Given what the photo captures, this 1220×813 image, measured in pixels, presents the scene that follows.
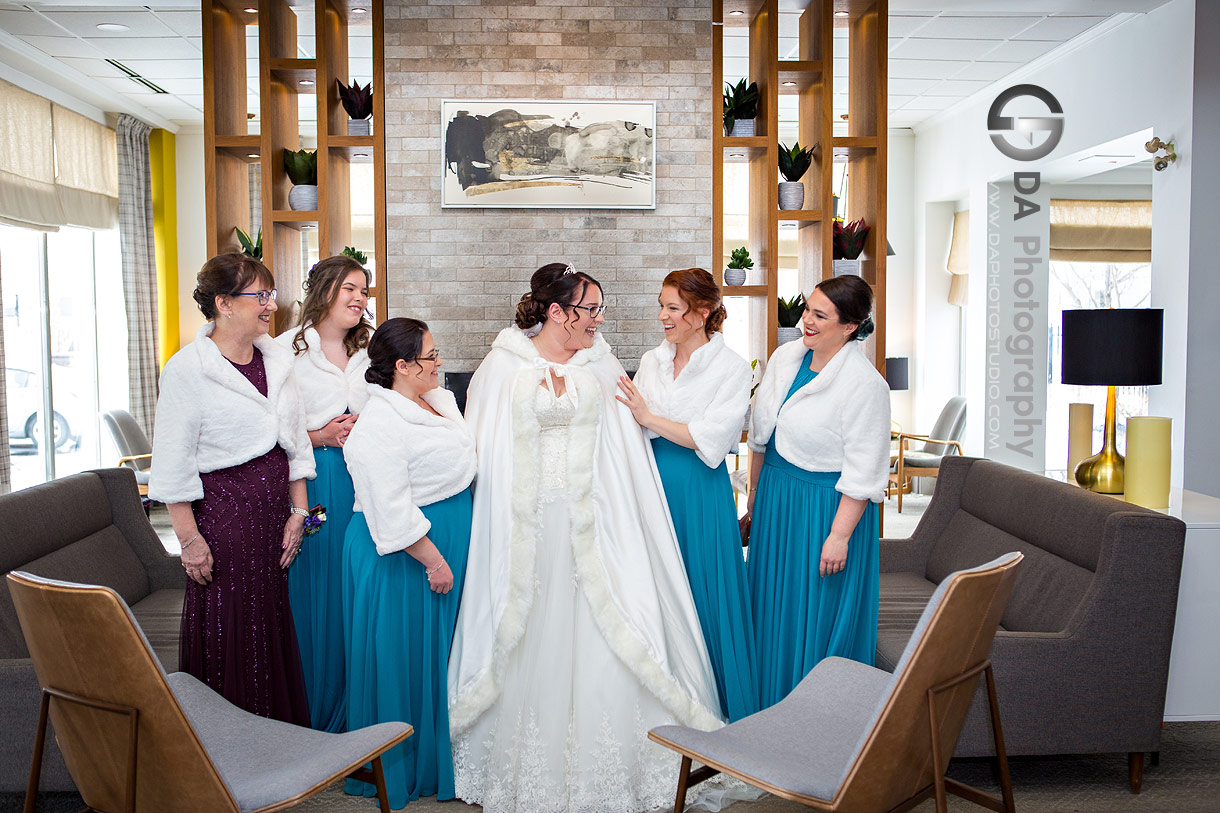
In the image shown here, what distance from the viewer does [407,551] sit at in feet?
8.48

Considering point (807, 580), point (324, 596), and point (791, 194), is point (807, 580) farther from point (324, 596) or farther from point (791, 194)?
point (791, 194)

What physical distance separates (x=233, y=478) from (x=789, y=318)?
310 cm

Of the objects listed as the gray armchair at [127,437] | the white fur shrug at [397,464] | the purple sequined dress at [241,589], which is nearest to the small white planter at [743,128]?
the white fur shrug at [397,464]

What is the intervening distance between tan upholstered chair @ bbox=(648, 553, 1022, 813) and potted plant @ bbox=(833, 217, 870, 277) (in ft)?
10.00

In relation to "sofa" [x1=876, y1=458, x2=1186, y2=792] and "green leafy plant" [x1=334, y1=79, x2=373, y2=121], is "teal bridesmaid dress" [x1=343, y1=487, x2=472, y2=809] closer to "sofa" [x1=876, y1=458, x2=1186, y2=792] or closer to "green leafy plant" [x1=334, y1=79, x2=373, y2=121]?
"sofa" [x1=876, y1=458, x2=1186, y2=792]

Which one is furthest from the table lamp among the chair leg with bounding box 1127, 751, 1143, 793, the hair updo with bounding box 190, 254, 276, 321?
the hair updo with bounding box 190, 254, 276, 321

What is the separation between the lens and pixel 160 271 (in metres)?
8.48

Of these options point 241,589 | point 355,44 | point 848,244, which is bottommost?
point 241,589

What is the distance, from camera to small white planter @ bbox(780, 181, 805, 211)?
486 cm

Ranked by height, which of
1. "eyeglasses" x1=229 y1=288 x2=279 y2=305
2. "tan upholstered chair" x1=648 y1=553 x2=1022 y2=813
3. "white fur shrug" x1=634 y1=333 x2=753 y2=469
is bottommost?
"tan upholstered chair" x1=648 y1=553 x2=1022 y2=813

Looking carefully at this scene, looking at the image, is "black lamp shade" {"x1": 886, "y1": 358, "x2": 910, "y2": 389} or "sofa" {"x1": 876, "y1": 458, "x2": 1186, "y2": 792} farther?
"black lamp shade" {"x1": 886, "y1": 358, "x2": 910, "y2": 389}

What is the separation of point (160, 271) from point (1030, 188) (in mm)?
7330

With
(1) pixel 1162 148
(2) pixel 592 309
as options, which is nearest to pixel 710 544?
(2) pixel 592 309

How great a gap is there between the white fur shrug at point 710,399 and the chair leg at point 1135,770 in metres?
1.49
